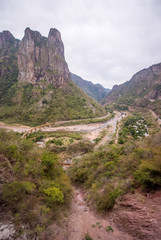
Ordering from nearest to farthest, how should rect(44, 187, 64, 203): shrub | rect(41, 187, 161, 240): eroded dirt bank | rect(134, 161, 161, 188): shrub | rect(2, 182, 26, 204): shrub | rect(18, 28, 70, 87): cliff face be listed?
rect(41, 187, 161, 240): eroded dirt bank, rect(2, 182, 26, 204): shrub, rect(134, 161, 161, 188): shrub, rect(44, 187, 64, 203): shrub, rect(18, 28, 70, 87): cliff face

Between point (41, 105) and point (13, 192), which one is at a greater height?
point (41, 105)

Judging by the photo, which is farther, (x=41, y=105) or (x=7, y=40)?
(x=7, y=40)

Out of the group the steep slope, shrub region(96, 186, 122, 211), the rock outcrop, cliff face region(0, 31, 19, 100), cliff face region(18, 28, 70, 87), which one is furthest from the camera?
the rock outcrop

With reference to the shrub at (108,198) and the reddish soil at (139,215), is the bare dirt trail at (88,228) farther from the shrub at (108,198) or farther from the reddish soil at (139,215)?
the shrub at (108,198)

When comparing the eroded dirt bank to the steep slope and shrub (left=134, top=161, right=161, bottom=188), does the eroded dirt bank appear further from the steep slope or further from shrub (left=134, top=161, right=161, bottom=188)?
the steep slope

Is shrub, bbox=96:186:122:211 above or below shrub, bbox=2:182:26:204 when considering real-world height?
below

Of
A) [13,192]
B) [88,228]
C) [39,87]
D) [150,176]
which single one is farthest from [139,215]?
[39,87]

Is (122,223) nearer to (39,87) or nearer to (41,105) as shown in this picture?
(41,105)

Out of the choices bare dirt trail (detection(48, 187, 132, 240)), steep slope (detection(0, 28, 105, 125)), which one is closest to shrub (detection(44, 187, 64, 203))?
bare dirt trail (detection(48, 187, 132, 240))
